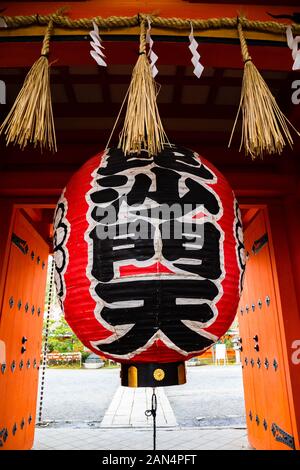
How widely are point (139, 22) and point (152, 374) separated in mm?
1492

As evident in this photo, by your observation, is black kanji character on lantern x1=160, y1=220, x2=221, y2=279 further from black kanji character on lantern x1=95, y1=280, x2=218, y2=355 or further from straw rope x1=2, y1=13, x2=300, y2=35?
straw rope x1=2, y1=13, x2=300, y2=35

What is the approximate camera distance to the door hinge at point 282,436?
9.17ft

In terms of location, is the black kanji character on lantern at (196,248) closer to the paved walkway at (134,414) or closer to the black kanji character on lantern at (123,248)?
the black kanji character on lantern at (123,248)

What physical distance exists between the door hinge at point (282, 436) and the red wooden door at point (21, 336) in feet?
8.33

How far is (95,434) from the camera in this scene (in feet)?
15.9

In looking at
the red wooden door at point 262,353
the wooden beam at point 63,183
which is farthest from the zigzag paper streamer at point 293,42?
the red wooden door at point 262,353

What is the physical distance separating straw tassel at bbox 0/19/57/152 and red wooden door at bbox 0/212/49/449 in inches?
85.9

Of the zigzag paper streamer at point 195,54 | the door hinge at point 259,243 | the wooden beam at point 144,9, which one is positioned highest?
the wooden beam at point 144,9

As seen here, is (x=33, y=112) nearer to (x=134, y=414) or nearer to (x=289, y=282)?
(x=289, y=282)

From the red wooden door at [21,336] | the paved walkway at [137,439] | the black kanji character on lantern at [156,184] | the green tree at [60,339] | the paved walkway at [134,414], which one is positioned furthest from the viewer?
the green tree at [60,339]

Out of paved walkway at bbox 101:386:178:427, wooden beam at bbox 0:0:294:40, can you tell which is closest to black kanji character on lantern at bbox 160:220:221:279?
wooden beam at bbox 0:0:294:40

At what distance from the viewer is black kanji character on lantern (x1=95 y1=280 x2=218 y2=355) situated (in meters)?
1.13

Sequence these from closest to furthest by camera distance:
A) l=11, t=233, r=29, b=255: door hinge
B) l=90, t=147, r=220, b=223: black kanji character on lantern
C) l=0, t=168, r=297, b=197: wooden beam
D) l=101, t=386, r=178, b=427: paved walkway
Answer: l=90, t=147, r=220, b=223: black kanji character on lantern < l=0, t=168, r=297, b=197: wooden beam < l=11, t=233, r=29, b=255: door hinge < l=101, t=386, r=178, b=427: paved walkway
